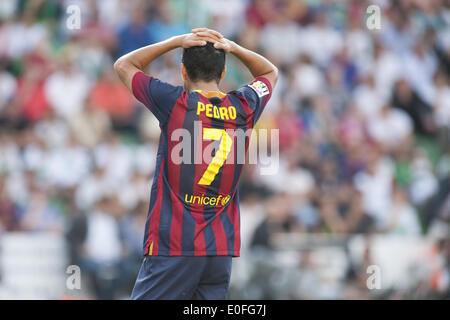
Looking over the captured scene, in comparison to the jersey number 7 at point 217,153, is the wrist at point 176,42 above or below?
above

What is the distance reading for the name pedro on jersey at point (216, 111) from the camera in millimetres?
3855

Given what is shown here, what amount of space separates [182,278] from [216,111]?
100 cm

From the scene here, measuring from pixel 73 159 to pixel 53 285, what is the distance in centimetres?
199

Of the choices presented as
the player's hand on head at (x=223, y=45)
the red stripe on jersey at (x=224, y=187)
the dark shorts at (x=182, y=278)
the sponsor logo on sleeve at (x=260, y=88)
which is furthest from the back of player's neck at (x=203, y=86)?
the dark shorts at (x=182, y=278)

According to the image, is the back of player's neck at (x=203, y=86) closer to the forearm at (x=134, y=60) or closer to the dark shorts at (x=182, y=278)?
the forearm at (x=134, y=60)

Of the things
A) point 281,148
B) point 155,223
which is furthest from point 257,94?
point 281,148

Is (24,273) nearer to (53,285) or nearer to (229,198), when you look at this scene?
(53,285)

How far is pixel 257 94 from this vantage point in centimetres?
418

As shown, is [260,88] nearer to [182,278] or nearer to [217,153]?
[217,153]

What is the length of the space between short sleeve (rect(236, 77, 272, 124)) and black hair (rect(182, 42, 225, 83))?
0.23 m

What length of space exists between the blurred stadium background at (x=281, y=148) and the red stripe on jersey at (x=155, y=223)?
4.76 meters

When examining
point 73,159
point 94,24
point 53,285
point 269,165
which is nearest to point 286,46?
point 269,165

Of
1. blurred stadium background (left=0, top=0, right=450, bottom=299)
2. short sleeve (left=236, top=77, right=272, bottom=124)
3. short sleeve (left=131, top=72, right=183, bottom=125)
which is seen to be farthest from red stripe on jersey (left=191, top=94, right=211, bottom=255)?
blurred stadium background (left=0, top=0, right=450, bottom=299)

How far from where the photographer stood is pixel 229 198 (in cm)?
398
